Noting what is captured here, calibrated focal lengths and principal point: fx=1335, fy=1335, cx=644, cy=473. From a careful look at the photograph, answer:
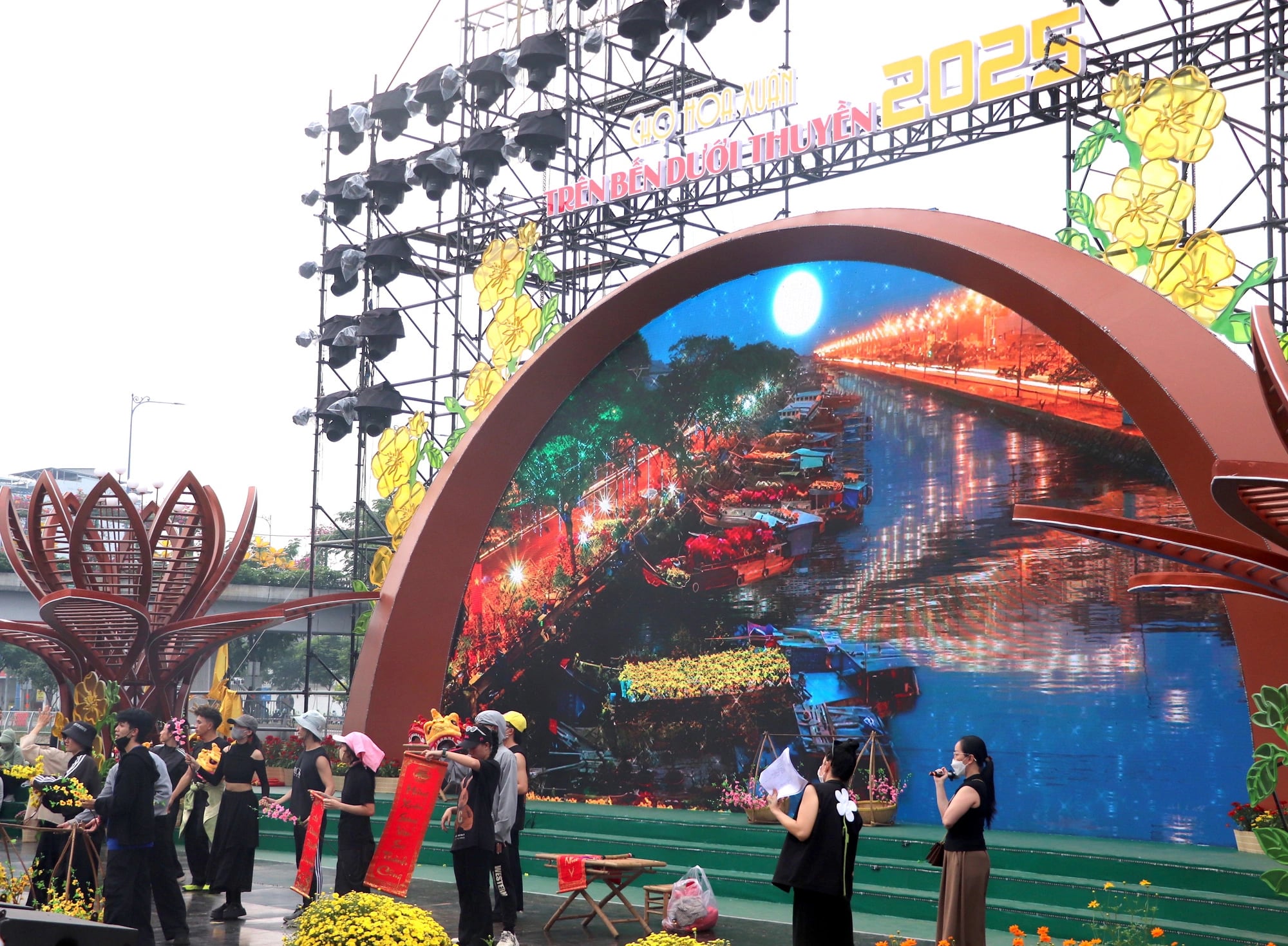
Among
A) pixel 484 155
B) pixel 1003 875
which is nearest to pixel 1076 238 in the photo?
pixel 1003 875

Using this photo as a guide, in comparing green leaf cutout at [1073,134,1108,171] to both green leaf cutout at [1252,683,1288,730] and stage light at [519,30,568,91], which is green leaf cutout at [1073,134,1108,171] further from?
stage light at [519,30,568,91]

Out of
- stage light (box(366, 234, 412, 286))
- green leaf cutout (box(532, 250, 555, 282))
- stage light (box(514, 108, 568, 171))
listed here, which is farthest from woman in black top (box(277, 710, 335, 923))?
stage light (box(366, 234, 412, 286))

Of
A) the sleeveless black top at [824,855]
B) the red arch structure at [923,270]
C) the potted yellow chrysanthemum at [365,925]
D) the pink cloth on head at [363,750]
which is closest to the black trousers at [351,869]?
the pink cloth on head at [363,750]

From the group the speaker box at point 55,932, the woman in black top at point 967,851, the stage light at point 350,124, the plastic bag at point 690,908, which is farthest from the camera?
the stage light at point 350,124

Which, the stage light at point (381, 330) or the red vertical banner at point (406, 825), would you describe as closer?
the red vertical banner at point (406, 825)

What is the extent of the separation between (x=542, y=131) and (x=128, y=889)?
15710mm

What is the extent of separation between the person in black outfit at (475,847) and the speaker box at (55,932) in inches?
139

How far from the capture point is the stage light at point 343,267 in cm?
2361

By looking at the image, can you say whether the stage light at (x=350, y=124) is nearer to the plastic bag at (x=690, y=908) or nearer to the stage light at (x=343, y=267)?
the stage light at (x=343, y=267)

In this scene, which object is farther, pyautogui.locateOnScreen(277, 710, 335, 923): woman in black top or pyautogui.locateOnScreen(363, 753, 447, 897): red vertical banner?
pyautogui.locateOnScreen(277, 710, 335, 923): woman in black top

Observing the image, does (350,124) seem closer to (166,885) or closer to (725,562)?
(725,562)

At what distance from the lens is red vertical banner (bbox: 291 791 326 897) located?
9094 millimetres

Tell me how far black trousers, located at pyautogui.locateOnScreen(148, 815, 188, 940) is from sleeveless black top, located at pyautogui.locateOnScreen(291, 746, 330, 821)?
89 cm

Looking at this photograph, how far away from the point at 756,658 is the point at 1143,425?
4.77 metres
